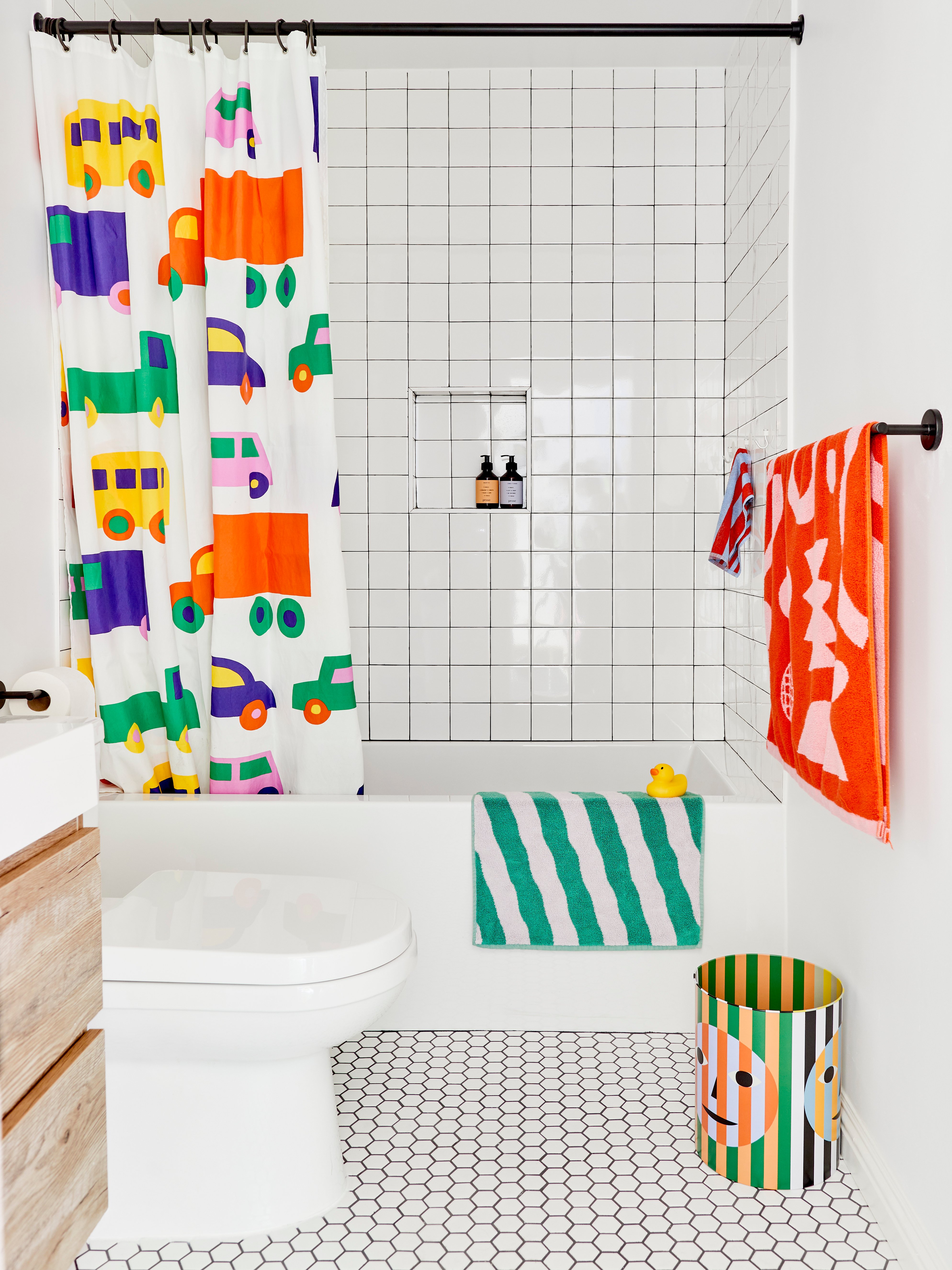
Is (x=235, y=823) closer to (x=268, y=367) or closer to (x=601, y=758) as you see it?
(x=268, y=367)

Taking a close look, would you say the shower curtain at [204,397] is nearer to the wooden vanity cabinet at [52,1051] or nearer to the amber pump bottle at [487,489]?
the amber pump bottle at [487,489]

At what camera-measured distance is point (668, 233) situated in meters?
2.97

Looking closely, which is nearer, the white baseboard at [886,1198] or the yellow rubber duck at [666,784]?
the white baseboard at [886,1198]

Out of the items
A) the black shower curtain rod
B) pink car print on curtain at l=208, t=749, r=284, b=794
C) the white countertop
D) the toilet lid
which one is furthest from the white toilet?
the black shower curtain rod

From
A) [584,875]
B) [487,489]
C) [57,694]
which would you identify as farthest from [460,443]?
[57,694]

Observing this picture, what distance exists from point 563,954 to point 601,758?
0.93 metres

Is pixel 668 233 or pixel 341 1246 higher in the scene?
pixel 668 233

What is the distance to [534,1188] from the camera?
64.9 inches

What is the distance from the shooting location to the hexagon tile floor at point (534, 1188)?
149cm

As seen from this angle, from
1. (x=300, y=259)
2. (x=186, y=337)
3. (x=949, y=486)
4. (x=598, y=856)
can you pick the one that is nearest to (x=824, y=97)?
(x=949, y=486)

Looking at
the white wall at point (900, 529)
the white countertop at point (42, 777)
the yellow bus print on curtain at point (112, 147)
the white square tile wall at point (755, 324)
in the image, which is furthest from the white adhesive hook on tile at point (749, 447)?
the white countertop at point (42, 777)

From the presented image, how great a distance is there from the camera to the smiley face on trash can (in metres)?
1.63

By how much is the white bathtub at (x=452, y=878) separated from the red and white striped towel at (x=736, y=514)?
683mm

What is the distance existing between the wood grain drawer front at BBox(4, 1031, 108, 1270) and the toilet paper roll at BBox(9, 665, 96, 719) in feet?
2.66
